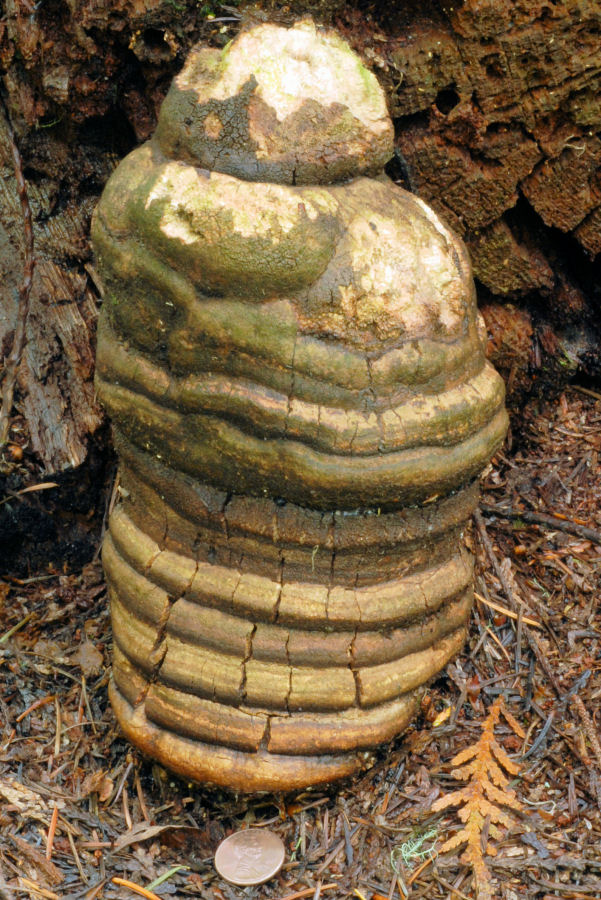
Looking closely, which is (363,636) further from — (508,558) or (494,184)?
(494,184)

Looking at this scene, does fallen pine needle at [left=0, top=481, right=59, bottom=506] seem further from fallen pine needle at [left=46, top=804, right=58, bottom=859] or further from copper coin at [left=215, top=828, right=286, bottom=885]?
copper coin at [left=215, top=828, right=286, bottom=885]

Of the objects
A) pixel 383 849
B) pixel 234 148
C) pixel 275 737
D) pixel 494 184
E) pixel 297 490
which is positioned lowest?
pixel 383 849

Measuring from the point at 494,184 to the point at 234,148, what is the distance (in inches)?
51.0

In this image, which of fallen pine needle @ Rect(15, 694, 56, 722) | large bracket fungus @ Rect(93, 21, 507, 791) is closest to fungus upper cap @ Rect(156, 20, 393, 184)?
large bracket fungus @ Rect(93, 21, 507, 791)

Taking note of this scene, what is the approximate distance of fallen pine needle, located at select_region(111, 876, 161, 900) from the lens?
2.62 meters

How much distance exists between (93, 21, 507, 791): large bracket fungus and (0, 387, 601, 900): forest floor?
237 millimetres

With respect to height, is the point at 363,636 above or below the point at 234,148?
below

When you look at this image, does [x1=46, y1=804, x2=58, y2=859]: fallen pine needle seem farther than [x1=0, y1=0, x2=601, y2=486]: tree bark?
No

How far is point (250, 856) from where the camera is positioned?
9.00ft

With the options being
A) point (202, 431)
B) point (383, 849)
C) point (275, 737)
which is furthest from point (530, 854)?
point (202, 431)

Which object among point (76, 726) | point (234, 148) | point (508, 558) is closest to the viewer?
point (234, 148)

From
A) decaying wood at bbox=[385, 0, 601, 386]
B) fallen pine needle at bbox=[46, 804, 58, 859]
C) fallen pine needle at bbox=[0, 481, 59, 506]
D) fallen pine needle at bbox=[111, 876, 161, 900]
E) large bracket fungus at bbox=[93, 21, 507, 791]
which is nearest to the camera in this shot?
large bracket fungus at bbox=[93, 21, 507, 791]

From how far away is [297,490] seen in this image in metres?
2.59

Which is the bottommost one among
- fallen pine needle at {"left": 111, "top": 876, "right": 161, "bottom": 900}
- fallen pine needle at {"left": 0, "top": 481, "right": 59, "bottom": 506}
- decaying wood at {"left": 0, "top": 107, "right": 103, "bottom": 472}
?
fallen pine needle at {"left": 111, "top": 876, "right": 161, "bottom": 900}
